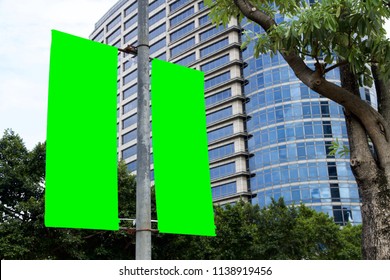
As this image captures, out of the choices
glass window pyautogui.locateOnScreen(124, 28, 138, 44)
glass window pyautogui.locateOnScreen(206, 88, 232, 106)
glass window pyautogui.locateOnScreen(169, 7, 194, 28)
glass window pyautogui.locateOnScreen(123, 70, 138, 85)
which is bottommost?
glass window pyautogui.locateOnScreen(206, 88, 232, 106)

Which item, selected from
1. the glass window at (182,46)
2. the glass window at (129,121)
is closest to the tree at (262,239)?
the glass window at (182,46)

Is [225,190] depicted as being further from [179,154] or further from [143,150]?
[143,150]

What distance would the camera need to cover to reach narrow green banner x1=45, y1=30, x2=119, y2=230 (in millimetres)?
5734

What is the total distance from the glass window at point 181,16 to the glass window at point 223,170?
962 inches

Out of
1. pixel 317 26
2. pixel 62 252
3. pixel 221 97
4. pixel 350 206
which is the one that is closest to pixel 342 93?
pixel 317 26

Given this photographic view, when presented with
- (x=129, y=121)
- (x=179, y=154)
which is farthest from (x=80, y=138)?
(x=129, y=121)

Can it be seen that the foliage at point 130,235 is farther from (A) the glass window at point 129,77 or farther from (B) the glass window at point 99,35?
(B) the glass window at point 99,35

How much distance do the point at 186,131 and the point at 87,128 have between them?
1.48m

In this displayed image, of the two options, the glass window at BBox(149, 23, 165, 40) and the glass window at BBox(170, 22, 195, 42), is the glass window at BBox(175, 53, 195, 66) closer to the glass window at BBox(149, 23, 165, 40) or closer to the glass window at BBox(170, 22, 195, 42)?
the glass window at BBox(170, 22, 195, 42)

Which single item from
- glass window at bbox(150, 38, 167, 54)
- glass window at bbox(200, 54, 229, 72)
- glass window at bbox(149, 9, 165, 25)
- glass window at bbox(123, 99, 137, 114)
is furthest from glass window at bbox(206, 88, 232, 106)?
glass window at bbox(149, 9, 165, 25)

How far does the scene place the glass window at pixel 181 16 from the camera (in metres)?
72.5

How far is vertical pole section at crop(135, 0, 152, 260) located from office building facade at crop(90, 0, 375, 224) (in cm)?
4667

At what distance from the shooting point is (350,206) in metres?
53.7

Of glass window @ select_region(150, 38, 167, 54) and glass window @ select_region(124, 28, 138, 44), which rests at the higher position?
glass window @ select_region(124, 28, 138, 44)
